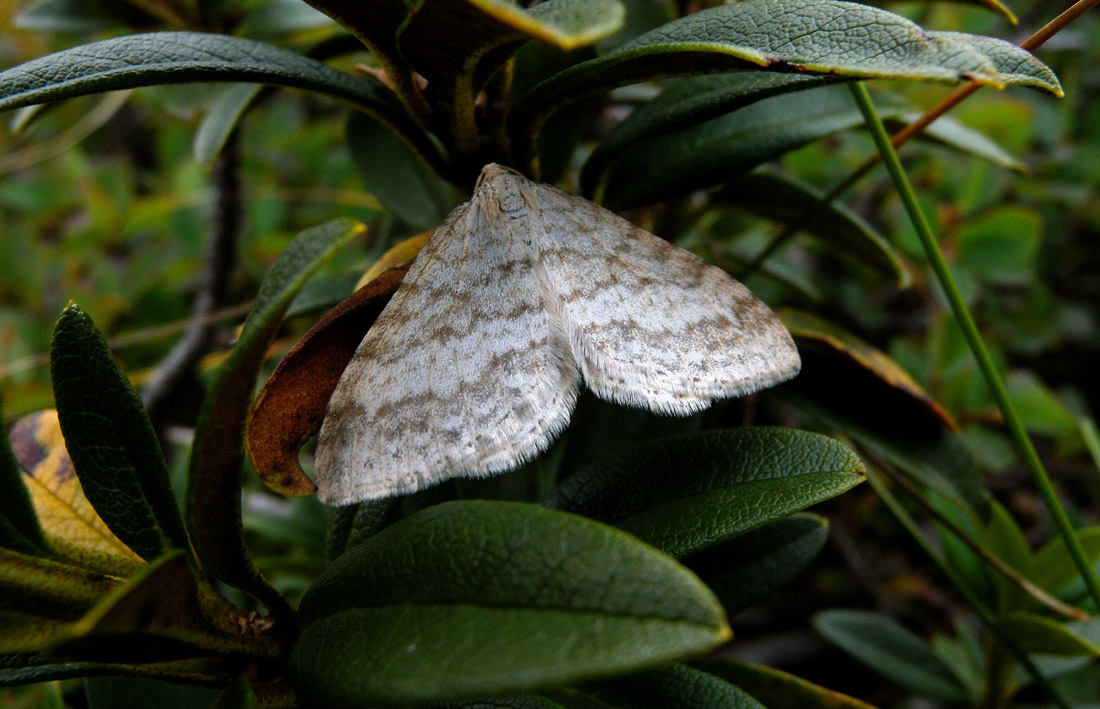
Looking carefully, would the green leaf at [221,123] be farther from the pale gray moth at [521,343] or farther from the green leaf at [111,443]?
the green leaf at [111,443]

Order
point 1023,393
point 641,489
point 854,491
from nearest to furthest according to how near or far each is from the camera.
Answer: point 641,489 → point 1023,393 → point 854,491

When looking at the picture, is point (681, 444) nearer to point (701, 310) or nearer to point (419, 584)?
point (701, 310)

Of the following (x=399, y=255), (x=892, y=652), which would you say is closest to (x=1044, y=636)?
(x=892, y=652)

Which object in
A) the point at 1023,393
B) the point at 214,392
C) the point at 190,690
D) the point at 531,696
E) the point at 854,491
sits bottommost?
the point at 854,491

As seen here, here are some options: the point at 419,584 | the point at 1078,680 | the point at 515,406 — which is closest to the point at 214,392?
the point at 419,584

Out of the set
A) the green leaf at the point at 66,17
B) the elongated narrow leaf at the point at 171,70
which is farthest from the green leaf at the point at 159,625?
the green leaf at the point at 66,17

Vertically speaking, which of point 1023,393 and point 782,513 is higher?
point 782,513
